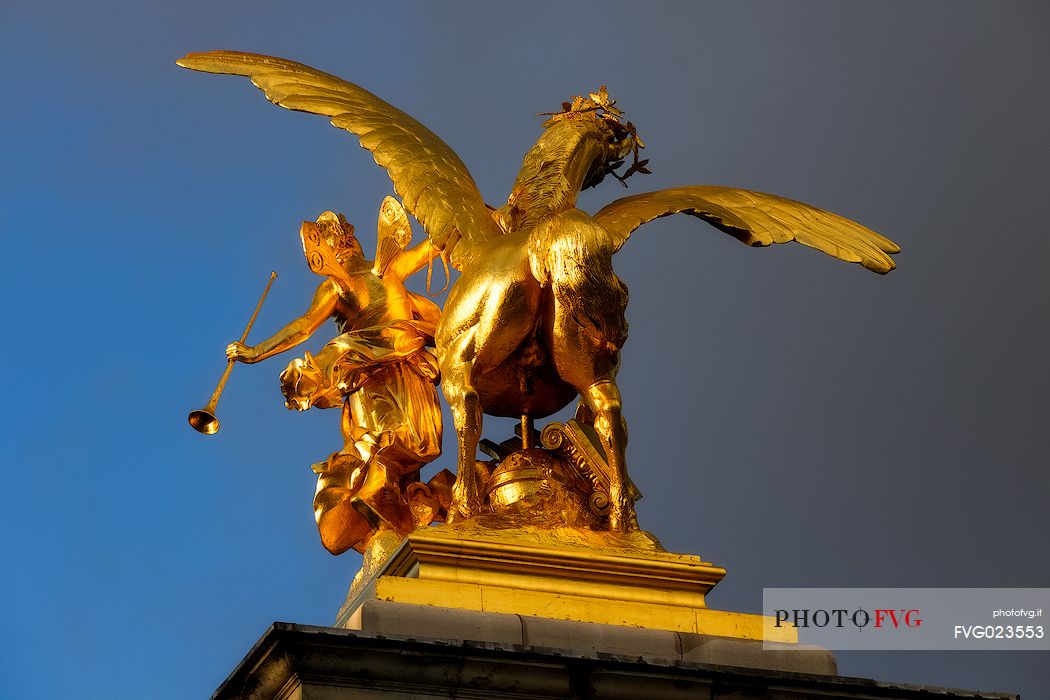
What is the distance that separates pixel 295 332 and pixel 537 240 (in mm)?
1770

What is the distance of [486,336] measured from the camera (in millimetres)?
11156

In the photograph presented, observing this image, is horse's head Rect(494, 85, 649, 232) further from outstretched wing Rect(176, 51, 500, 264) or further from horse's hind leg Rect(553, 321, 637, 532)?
horse's hind leg Rect(553, 321, 637, 532)

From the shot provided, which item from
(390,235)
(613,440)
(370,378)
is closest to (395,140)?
(390,235)

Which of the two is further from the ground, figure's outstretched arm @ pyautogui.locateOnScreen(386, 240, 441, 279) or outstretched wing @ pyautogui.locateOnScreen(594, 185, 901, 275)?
outstretched wing @ pyautogui.locateOnScreen(594, 185, 901, 275)

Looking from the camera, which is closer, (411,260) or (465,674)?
(465,674)

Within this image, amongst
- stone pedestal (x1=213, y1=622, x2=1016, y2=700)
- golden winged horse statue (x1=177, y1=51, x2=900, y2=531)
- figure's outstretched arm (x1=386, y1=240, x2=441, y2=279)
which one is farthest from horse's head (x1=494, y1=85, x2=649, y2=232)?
stone pedestal (x1=213, y1=622, x2=1016, y2=700)

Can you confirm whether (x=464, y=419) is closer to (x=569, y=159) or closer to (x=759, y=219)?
(x=569, y=159)

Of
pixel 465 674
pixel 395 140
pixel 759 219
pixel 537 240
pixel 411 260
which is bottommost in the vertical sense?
pixel 465 674

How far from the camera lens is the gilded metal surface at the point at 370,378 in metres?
11.7

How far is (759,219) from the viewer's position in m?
12.2

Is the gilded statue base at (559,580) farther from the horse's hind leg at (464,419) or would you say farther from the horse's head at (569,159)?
the horse's head at (569,159)

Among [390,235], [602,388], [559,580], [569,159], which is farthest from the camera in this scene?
[390,235]

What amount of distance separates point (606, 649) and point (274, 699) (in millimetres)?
1685

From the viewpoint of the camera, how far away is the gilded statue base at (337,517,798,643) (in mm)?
10320
